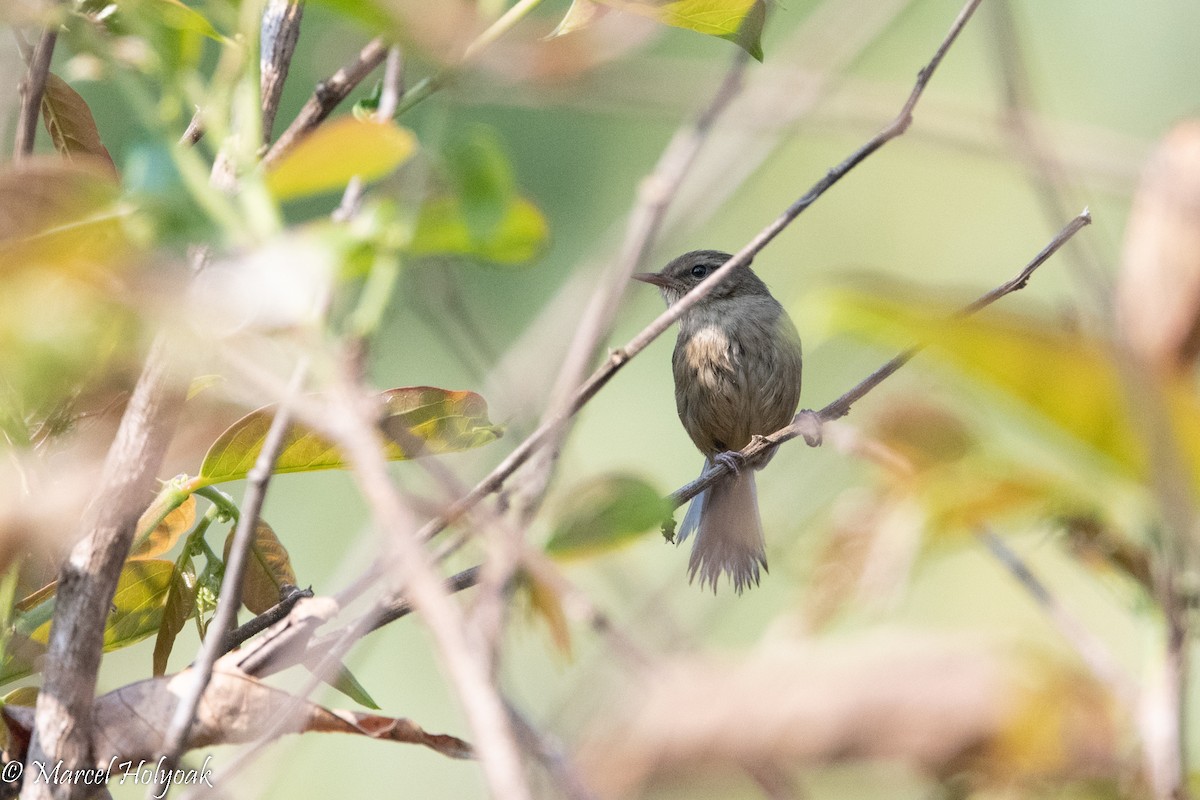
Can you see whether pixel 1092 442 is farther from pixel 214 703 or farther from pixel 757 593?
pixel 757 593

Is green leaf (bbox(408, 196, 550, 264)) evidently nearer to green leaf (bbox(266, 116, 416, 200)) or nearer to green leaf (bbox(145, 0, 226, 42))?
green leaf (bbox(266, 116, 416, 200))

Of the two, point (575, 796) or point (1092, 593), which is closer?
point (575, 796)

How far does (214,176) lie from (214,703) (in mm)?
513

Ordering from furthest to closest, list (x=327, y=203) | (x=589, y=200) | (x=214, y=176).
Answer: (x=589, y=200) < (x=327, y=203) < (x=214, y=176)

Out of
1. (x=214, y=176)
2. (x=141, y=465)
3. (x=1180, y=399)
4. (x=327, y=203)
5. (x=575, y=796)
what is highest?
(x=327, y=203)

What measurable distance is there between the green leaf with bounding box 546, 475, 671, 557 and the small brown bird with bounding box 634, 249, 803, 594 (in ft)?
10.8

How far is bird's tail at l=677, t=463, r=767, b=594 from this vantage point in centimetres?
371

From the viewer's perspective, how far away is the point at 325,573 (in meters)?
4.86

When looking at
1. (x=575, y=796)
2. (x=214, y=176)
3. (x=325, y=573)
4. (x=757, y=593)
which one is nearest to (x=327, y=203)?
(x=325, y=573)

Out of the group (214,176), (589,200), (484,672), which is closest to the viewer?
(484,672)

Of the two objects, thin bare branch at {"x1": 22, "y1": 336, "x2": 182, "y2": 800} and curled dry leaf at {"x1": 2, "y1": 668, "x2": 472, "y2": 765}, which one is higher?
thin bare branch at {"x1": 22, "y1": 336, "x2": 182, "y2": 800}

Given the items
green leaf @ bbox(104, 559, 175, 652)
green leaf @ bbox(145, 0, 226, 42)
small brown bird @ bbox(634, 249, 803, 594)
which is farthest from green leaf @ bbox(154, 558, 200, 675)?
small brown bird @ bbox(634, 249, 803, 594)

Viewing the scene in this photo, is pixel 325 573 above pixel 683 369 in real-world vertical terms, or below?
below

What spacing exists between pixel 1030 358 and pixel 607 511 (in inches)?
15.2
